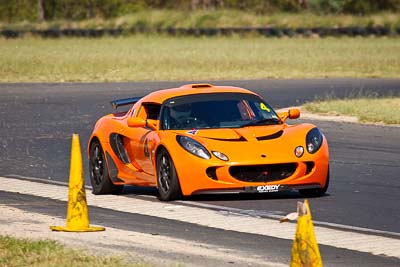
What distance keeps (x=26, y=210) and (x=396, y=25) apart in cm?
5498

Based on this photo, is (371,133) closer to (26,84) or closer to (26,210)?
(26,210)

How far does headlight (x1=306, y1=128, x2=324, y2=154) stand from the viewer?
13.9m

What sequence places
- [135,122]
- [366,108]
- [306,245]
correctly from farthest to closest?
[366,108] < [135,122] < [306,245]

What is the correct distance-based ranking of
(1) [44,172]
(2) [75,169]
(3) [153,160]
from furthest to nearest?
(1) [44,172] → (3) [153,160] → (2) [75,169]

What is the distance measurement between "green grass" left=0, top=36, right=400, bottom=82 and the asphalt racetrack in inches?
136

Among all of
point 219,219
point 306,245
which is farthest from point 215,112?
point 306,245

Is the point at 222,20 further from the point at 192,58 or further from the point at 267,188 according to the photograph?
the point at 267,188

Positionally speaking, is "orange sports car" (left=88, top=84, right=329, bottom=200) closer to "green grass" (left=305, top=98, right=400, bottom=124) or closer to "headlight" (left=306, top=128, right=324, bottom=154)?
"headlight" (left=306, top=128, right=324, bottom=154)

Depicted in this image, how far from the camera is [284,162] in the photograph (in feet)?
44.6

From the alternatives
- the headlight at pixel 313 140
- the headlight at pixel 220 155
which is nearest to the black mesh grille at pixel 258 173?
the headlight at pixel 220 155

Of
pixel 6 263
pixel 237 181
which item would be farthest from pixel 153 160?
pixel 6 263

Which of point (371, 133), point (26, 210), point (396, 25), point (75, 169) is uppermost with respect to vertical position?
point (75, 169)

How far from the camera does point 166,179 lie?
13.9 metres

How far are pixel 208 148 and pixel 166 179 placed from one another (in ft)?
1.94
